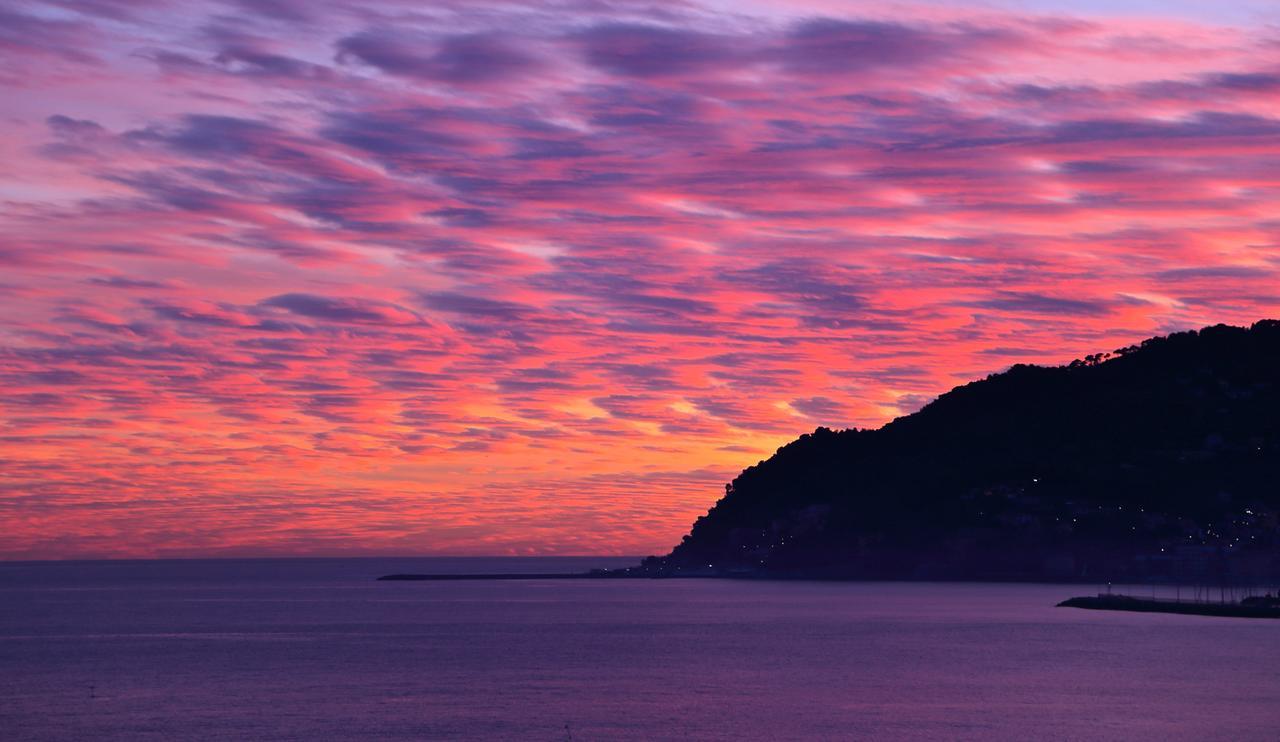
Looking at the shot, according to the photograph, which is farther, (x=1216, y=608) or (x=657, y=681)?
(x=1216, y=608)

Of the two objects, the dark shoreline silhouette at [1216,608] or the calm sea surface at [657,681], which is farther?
the dark shoreline silhouette at [1216,608]

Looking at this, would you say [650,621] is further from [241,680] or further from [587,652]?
[241,680]

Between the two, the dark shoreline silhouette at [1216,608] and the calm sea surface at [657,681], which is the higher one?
the dark shoreline silhouette at [1216,608]

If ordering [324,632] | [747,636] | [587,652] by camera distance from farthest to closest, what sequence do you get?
[324,632]
[747,636]
[587,652]

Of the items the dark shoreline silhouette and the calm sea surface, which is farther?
the dark shoreline silhouette

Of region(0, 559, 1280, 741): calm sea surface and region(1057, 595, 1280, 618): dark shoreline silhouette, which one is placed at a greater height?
region(1057, 595, 1280, 618): dark shoreline silhouette

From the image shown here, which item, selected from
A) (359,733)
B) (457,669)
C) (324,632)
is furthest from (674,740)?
(324,632)

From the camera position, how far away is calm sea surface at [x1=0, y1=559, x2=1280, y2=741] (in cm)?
8406

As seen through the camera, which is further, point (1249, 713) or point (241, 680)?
point (241, 680)

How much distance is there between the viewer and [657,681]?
109 meters

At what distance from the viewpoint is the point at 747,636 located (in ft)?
514

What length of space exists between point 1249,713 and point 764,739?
94.8ft

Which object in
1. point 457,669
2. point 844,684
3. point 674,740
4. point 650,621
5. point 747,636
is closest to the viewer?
point 674,740

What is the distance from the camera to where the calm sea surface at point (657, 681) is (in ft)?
276
